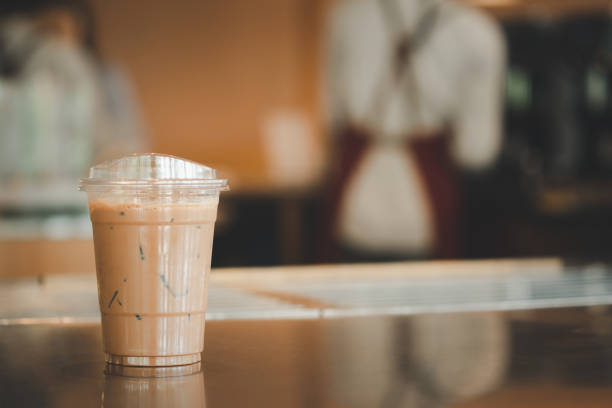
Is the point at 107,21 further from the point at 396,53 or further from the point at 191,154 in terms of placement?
the point at 396,53

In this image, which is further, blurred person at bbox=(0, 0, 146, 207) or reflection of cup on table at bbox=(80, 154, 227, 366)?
blurred person at bbox=(0, 0, 146, 207)

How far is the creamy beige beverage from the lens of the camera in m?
0.63

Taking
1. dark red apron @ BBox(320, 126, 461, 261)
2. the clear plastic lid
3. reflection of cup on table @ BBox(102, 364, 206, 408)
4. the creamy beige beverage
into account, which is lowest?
dark red apron @ BBox(320, 126, 461, 261)

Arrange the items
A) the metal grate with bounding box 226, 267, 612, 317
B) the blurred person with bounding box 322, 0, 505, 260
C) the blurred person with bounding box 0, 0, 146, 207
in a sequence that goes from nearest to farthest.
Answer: the metal grate with bounding box 226, 267, 612, 317, the blurred person with bounding box 322, 0, 505, 260, the blurred person with bounding box 0, 0, 146, 207

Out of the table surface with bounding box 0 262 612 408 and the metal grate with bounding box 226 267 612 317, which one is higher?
the table surface with bounding box 0 262 612 408

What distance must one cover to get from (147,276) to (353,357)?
0.55 feet

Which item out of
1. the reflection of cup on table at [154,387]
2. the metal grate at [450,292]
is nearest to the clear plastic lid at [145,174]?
the reflection of cup on table at [154,387]

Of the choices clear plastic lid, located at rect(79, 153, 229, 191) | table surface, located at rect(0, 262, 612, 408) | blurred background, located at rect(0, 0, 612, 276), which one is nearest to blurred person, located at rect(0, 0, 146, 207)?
blurred background, located at rect(0, 0, 612, 276)

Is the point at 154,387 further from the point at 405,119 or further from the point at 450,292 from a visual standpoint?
the point at 405,119

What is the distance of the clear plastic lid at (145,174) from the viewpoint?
63 cm

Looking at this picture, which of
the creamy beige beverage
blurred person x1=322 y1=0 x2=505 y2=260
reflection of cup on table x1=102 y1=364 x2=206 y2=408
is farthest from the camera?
blurred person x1=322 y1=0 x2=505 y2=260

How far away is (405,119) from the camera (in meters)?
2.75

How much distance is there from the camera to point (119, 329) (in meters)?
0.63

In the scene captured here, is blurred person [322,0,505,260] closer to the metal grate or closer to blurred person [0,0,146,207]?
the metal grate
